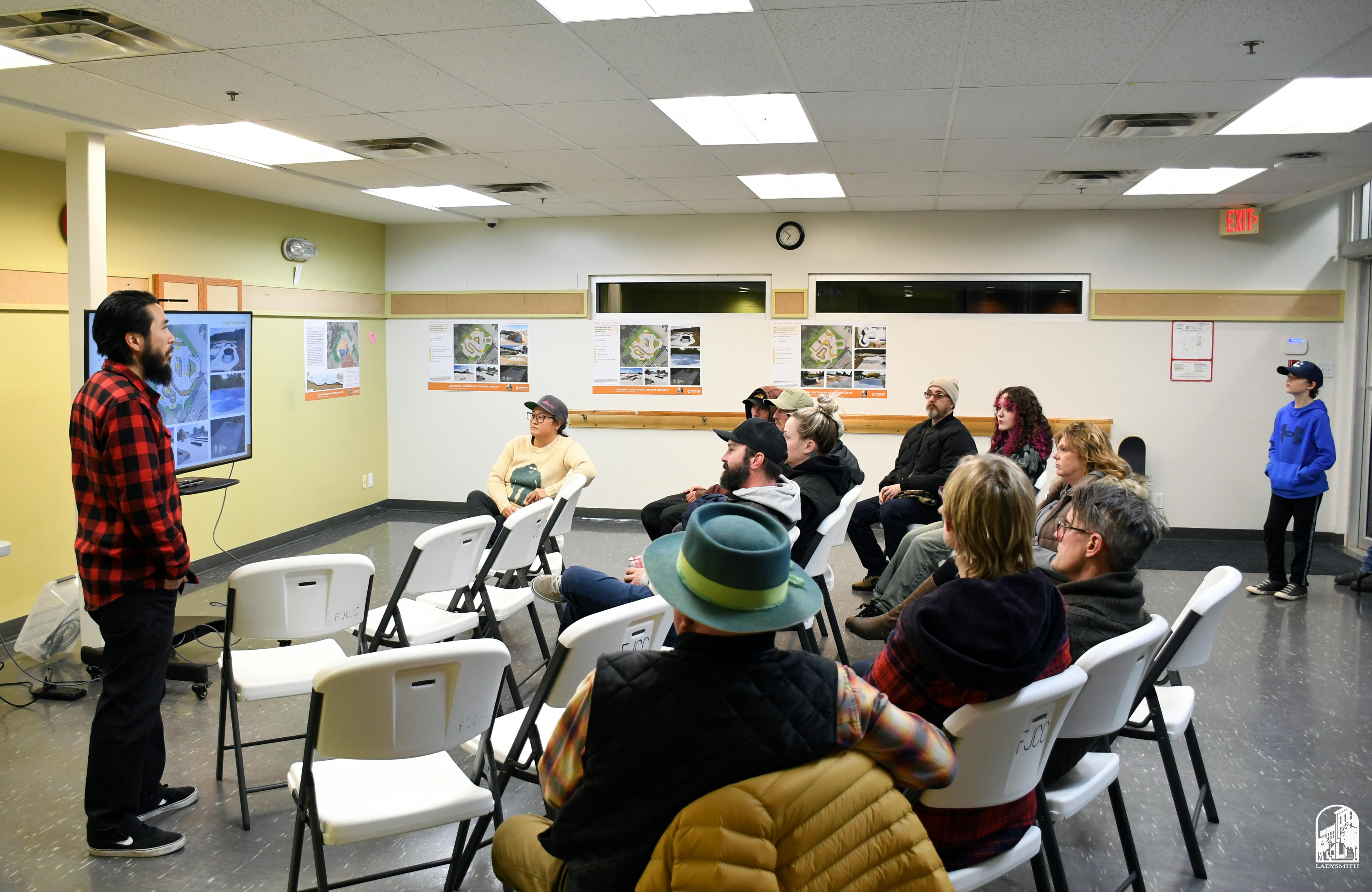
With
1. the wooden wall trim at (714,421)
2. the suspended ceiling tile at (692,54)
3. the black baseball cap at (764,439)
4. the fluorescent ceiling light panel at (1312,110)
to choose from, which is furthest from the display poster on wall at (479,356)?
the fluorescent ceiling light panel at (1312,110)

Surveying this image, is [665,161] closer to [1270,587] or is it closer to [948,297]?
[948,297]

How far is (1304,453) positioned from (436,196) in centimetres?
636

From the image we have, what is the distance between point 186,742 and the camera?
383 cm

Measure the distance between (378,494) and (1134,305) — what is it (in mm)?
7023

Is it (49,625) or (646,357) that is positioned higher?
(646,357)

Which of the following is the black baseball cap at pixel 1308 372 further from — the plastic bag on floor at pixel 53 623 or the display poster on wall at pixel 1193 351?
the plastic bag on floor at pixel 53 623

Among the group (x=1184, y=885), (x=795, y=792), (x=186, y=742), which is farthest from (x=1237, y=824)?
(x=186, y=742)

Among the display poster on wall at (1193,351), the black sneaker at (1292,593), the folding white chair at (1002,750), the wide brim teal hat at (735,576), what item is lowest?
the black sneaker at (1292,593)

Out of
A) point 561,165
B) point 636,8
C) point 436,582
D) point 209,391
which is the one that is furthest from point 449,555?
point 561,165

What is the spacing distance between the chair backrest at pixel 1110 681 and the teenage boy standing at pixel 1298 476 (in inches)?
176

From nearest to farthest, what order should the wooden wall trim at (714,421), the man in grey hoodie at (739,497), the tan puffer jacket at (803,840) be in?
the tan puffer jacket at (803,840), the man in grey hoodie at (739,497), the wooden wall trim at (714,421)

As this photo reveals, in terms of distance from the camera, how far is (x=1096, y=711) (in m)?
2.37

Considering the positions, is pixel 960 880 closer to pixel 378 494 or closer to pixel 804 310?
pixel 804 310

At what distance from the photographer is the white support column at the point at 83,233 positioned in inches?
191
